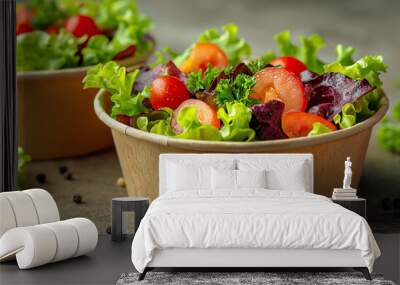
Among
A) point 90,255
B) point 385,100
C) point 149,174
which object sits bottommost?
point 90,255

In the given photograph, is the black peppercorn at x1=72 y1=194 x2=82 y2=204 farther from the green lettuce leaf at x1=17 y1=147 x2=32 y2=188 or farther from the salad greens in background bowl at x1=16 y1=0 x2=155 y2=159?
the salad greens in background bowl at x1=16 y1=0 x2=155 y2=159

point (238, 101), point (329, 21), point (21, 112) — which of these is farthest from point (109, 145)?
point (329, 21)

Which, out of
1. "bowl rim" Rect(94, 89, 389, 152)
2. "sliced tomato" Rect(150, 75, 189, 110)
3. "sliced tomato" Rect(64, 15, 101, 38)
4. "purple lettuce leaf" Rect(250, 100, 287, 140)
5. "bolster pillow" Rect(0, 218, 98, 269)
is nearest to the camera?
"bolster pillow" Rect(0, 218, 98, 269)

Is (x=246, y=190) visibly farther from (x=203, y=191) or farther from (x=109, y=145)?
(x=109, y=145)

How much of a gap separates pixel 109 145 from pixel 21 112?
621 millimetres

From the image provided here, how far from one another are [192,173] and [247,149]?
0.24m

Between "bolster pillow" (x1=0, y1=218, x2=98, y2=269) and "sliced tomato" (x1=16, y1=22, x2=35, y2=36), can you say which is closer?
"bolster pillow" (x1=0, y1=218, x2=98, y2=269)

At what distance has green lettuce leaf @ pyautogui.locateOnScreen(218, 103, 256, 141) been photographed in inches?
149

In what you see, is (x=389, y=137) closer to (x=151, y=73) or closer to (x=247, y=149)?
(x=151, y=73)

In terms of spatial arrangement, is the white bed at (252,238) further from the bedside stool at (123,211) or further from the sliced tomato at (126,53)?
the sliced tomato at (126,53)

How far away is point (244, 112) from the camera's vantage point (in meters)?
3.79

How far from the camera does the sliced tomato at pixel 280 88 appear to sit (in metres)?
3.96

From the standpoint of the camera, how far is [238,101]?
12.8 feet

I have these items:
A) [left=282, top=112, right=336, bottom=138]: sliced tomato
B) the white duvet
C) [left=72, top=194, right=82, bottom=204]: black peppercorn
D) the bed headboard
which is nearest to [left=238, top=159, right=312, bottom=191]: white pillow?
the bed headboard
